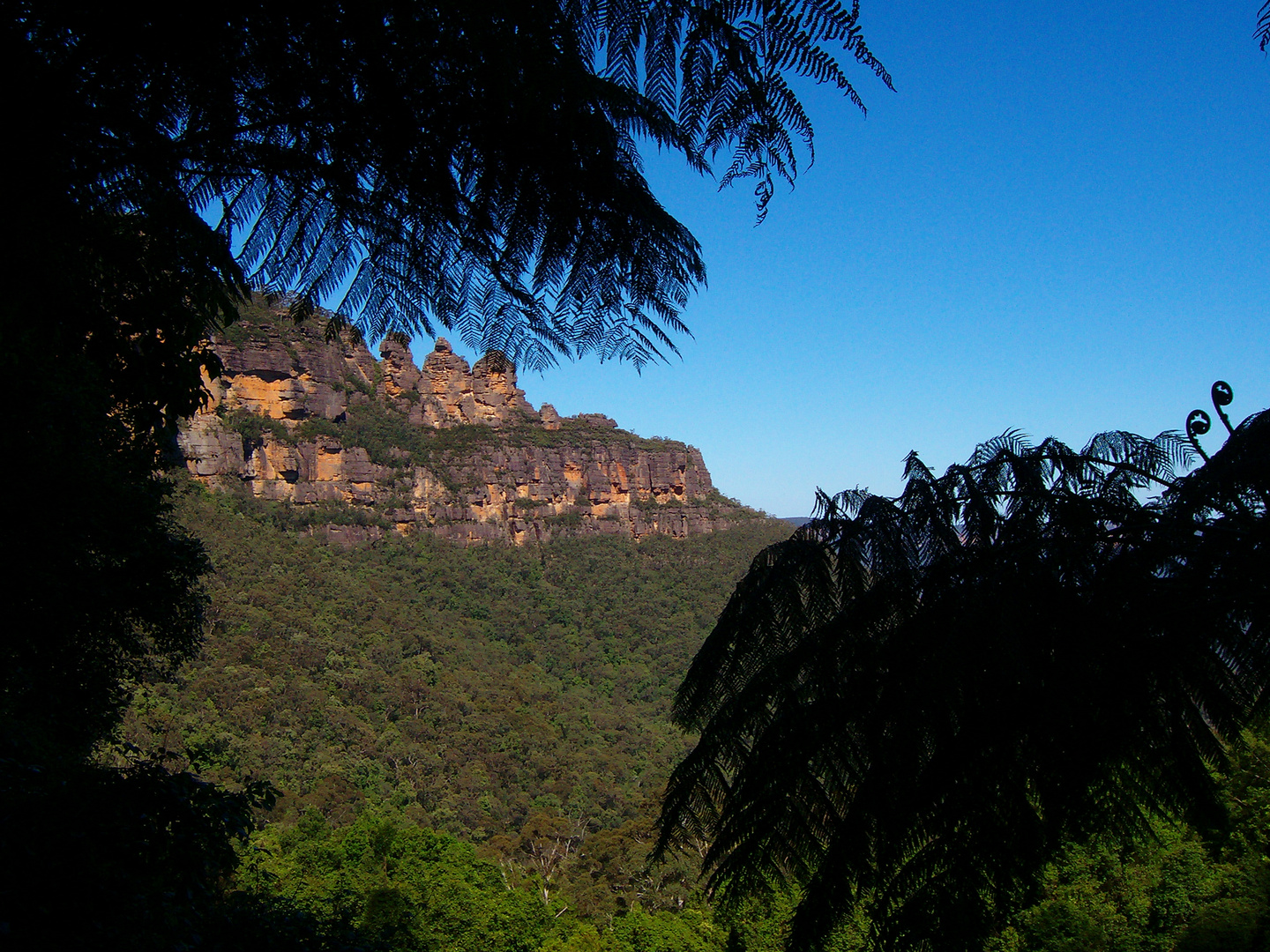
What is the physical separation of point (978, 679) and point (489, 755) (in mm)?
25671

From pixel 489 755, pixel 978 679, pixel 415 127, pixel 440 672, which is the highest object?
pixel 415 127

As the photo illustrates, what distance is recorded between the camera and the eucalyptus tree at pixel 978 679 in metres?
1.70

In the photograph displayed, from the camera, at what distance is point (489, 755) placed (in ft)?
83.5

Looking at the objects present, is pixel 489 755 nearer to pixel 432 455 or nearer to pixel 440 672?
pixel 440 672

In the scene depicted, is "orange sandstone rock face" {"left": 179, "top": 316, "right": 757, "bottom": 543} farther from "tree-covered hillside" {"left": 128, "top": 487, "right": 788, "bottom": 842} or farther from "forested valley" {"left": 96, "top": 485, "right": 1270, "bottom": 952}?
"tree-covered hillside" {"left": 128, "top": 487, "right": 788, "bottom": 842}

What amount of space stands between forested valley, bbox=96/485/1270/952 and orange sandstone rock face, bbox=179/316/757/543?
1650 millimetres

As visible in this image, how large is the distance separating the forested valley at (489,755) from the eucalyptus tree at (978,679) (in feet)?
0.91

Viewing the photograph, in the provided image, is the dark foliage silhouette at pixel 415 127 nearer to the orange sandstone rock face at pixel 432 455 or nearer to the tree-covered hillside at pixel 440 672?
the tree-covered hillside at pixel 440 672

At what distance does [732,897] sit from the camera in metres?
2.26

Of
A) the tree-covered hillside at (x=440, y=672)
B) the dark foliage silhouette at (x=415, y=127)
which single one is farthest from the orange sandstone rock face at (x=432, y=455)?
the dark foliage silhouette at (x=415, y=127)

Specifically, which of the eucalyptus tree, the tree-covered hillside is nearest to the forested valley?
the tree-covered hillside

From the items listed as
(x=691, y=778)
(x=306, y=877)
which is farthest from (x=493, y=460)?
(x=691, y=778)

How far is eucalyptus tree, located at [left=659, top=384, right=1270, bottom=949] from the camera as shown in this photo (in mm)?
1699

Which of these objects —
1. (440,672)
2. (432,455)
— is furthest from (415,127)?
(432,455)
